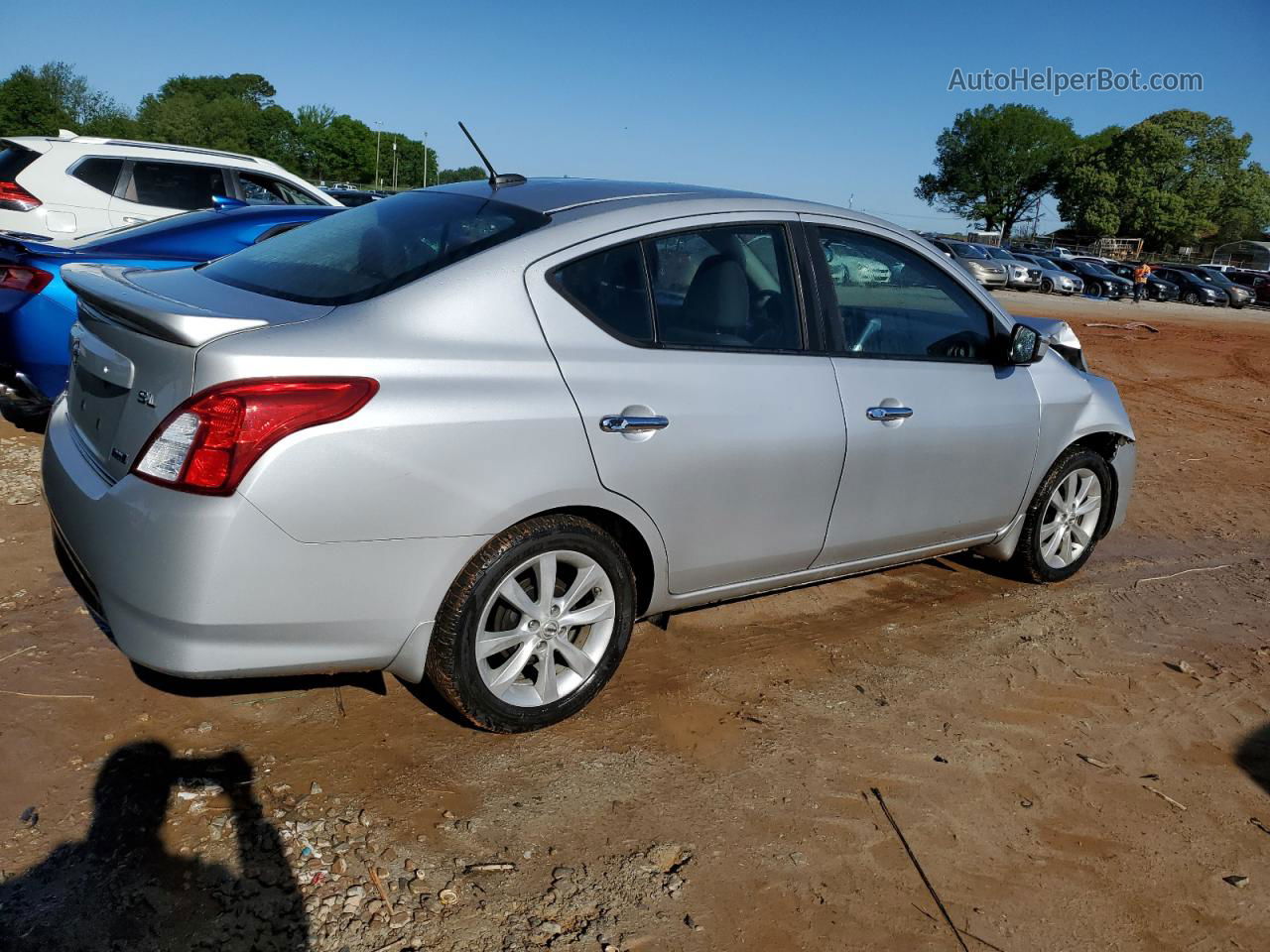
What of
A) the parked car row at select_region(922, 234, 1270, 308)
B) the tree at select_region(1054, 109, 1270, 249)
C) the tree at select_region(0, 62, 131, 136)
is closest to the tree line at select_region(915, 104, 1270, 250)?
the tree at select_region(1054, 109, 1270, 249)

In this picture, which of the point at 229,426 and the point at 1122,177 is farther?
the point at 1122,177

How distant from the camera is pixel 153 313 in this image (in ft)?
9.04

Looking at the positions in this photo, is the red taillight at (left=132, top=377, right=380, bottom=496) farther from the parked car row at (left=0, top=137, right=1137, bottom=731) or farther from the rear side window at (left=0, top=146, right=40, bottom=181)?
the rear side window at (left=0, top=146, right=40, bottom=181)

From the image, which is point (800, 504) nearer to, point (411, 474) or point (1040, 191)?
point (411, 474)

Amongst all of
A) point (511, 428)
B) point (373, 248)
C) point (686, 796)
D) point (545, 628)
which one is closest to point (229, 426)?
point (511, 428)

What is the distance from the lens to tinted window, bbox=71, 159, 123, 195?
9.42 metres

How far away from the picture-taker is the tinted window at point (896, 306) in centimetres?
390

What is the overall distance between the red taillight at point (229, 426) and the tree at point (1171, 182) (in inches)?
3439

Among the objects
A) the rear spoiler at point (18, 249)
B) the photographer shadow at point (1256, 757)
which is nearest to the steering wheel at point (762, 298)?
the photographer shadow at point (1256, 757)

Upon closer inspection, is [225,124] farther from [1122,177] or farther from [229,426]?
[229,426]

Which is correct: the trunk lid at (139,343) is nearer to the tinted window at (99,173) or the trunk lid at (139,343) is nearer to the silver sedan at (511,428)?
the silver sedan at (511,428)

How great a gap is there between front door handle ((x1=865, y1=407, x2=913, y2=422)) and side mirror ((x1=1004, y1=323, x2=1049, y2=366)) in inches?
28.0

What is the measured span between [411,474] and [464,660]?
620 millimetres

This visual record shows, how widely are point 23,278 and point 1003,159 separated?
96.8 meters
